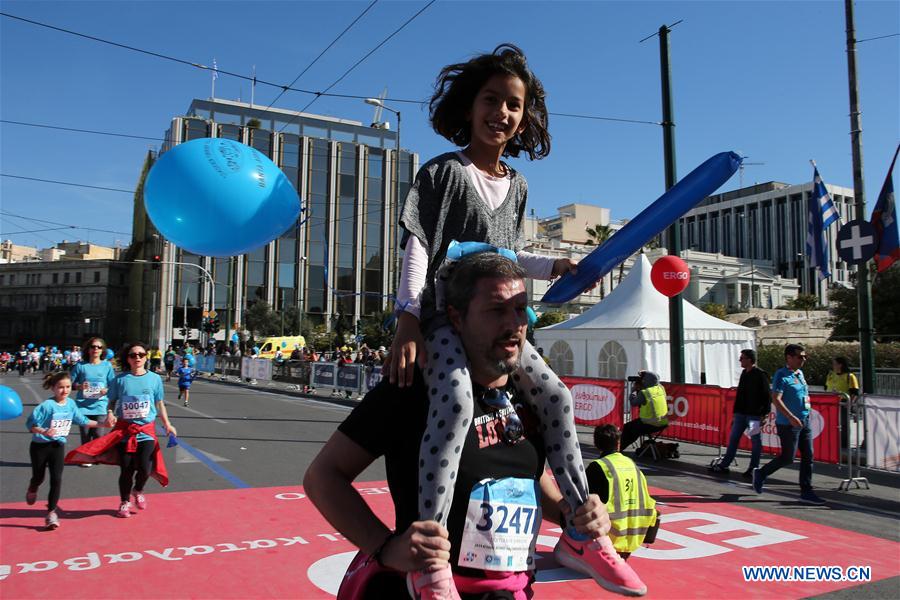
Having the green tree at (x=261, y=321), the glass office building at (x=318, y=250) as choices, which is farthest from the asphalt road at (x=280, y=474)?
the green tree at (x=261, y=321)

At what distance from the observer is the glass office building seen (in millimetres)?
54312

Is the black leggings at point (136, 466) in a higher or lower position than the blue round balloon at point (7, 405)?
lower

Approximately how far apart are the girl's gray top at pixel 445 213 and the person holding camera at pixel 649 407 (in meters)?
9.06

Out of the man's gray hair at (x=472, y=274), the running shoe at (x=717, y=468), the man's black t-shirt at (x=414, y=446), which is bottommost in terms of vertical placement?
the running shoe at (x=717, y=468)

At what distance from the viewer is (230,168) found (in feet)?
13.8

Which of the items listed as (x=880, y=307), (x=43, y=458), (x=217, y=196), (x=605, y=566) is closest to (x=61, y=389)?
(x=43, y=458)

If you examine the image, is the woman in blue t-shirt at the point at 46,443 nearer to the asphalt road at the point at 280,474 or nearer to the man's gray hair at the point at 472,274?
the asphalt road at the point at 280,474

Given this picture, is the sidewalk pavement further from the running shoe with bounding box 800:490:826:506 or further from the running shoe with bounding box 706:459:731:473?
the running shoe with bounding box 800:490:826:506

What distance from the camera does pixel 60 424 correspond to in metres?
6.78

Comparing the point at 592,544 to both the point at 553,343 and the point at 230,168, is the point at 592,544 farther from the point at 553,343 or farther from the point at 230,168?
the point at 553,343

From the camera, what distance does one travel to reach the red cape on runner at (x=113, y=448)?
22.8 feet

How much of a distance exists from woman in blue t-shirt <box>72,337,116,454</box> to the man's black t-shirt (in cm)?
866

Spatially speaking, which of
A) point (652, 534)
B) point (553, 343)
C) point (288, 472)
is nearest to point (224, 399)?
point (553, 343)

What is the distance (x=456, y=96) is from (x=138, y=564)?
4669mm
